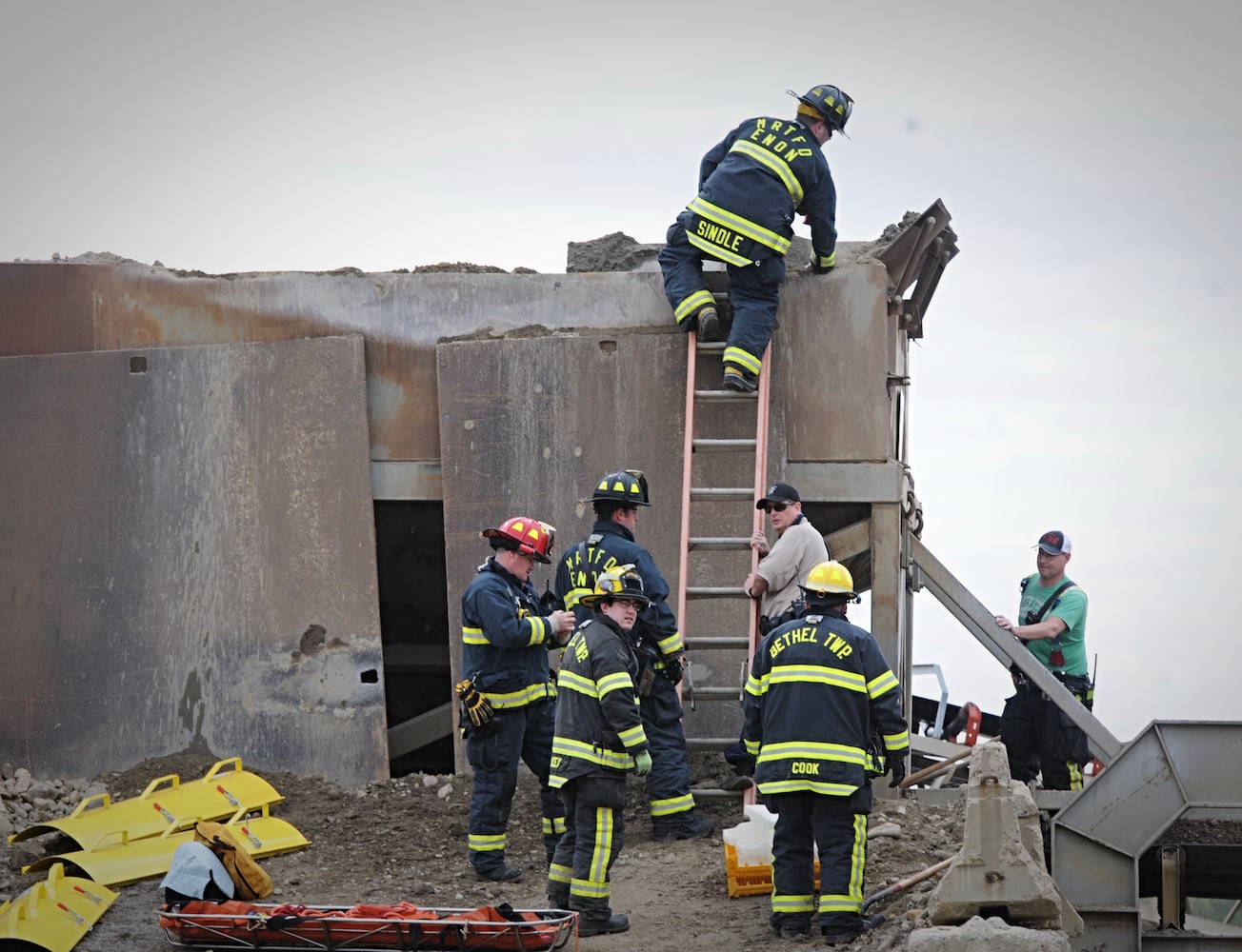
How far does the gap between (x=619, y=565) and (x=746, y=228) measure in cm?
211

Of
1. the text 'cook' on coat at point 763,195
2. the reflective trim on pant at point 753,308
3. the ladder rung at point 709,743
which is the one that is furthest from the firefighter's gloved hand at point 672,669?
the text 'cook' on coat at point 763,195

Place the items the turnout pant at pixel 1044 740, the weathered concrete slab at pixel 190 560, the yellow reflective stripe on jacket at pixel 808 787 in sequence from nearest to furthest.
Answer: the yellow reflective stripe on jacket at pixel 808 787 → the weathered concrete slab at pixel 190 560 → the turnout pant at pixel 1044 740

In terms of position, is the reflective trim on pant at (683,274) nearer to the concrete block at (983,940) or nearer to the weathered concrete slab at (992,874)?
the weathered concrete slab at (992,874)

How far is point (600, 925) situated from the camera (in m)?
6.52

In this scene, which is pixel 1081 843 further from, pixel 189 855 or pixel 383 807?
pixel 189 855

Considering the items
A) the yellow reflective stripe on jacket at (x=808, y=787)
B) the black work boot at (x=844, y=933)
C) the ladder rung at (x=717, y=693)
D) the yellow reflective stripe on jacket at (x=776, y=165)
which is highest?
the yellow reflective stripe on jacket at (x=776, y=165)

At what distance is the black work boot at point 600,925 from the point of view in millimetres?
6480

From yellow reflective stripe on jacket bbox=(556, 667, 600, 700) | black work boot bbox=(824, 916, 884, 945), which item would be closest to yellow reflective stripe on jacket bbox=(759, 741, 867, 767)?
black work boot bbox=(824, 916, 884, 945)

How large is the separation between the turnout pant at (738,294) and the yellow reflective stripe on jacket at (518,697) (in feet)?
7.28

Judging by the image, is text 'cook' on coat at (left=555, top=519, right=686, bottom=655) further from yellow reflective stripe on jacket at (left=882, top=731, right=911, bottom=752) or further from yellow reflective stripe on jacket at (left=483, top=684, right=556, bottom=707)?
yellow reflective stripe on jacket at (left=882, top=731, right=911, bottom=752)

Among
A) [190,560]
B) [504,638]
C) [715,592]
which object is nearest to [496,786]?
[504,638]

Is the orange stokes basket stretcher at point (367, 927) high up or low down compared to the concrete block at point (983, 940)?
down

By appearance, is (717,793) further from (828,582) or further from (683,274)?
(683,274)

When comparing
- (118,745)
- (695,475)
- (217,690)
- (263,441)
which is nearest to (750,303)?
(695,475)
